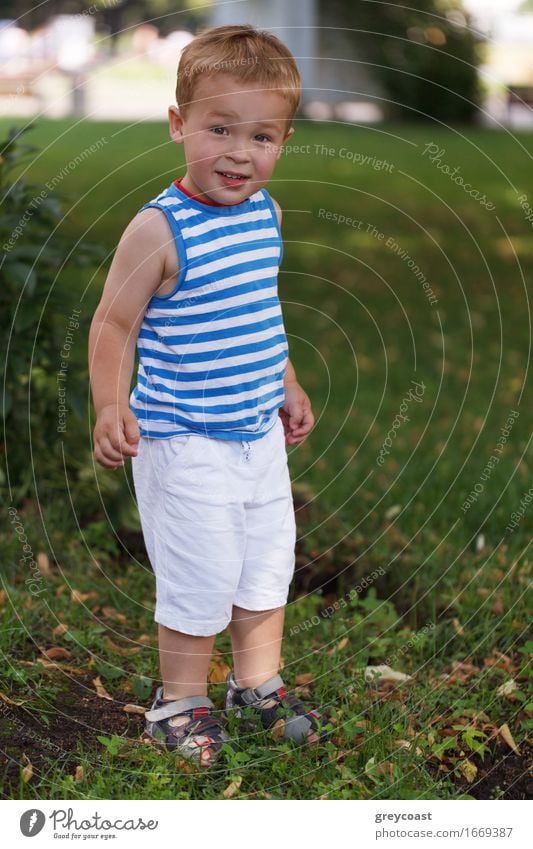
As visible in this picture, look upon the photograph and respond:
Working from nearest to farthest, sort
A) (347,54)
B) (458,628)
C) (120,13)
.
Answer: (458,628) → (120,13) → (347,54)

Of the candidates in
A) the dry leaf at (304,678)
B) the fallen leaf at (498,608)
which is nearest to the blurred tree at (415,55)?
the fallen leaf at (498,608)

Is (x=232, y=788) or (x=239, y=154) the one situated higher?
(x=239, y=154)

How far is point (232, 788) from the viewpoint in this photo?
2637 millimetres

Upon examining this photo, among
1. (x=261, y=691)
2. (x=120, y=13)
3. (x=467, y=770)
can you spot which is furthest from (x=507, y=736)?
(x=120, y=13)

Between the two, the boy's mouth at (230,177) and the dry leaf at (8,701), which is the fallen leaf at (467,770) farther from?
the boy's mouth at (230,177)

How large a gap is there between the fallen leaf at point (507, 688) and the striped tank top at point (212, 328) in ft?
3.48

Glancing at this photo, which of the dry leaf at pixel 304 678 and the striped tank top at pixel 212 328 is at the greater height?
the striped tank top at pixel 212 328

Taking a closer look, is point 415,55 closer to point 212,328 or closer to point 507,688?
point 507,688

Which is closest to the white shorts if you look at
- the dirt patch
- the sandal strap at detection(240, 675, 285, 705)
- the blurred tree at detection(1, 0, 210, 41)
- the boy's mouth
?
the sandal strap at detection(240, 675, 285, 705)

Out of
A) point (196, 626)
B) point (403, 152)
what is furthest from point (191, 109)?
point (403, 152)

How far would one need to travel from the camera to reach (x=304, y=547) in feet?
13.1

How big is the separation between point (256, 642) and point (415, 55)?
1935cm

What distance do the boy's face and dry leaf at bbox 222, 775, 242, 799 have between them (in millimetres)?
1357

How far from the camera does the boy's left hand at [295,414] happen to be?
297cm
